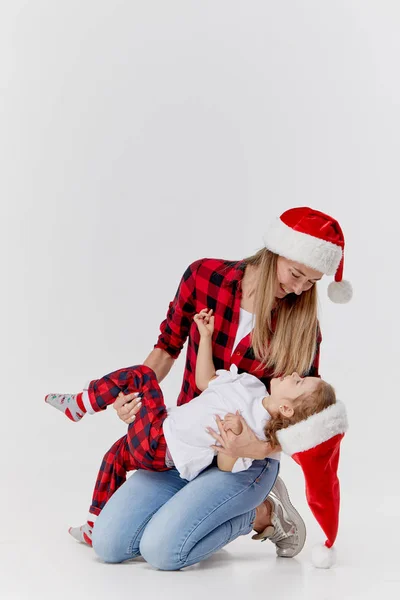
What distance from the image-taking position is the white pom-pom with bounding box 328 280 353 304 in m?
3.55

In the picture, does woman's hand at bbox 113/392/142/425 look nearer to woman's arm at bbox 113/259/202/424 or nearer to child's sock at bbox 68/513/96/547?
woman's arm at bbox 113/259/202/424

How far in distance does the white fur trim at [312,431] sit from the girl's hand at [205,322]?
533 millimetres

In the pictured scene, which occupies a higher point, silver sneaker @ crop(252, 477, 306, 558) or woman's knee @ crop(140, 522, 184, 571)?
woman's knee @ crop(140, 522, 184, 571)

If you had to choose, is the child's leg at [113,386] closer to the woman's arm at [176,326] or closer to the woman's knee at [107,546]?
the woman's arm at [176,326]

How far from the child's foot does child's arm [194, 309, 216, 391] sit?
673 millimetres

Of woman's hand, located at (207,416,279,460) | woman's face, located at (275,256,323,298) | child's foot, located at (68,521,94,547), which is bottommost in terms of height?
child's foot, located at (68,521,94,547)

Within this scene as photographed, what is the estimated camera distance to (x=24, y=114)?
6.45m

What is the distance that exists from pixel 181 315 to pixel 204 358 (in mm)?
277

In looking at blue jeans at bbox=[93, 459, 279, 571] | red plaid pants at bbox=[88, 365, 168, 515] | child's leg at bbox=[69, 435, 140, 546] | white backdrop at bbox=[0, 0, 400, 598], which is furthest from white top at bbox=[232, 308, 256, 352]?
white backdrop at bbox=[0, 0, 400, 598]

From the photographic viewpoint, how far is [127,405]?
341 centimetres

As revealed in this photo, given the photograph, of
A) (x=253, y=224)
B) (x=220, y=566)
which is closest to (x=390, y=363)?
(x=253, y=224)

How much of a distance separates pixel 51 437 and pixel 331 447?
227 centimetres

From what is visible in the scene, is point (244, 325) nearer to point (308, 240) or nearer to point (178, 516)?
point (308, 240)

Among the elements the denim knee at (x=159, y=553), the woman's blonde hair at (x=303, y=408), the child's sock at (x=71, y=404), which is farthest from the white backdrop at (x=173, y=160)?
the denim knee at (x=159, y=553)
